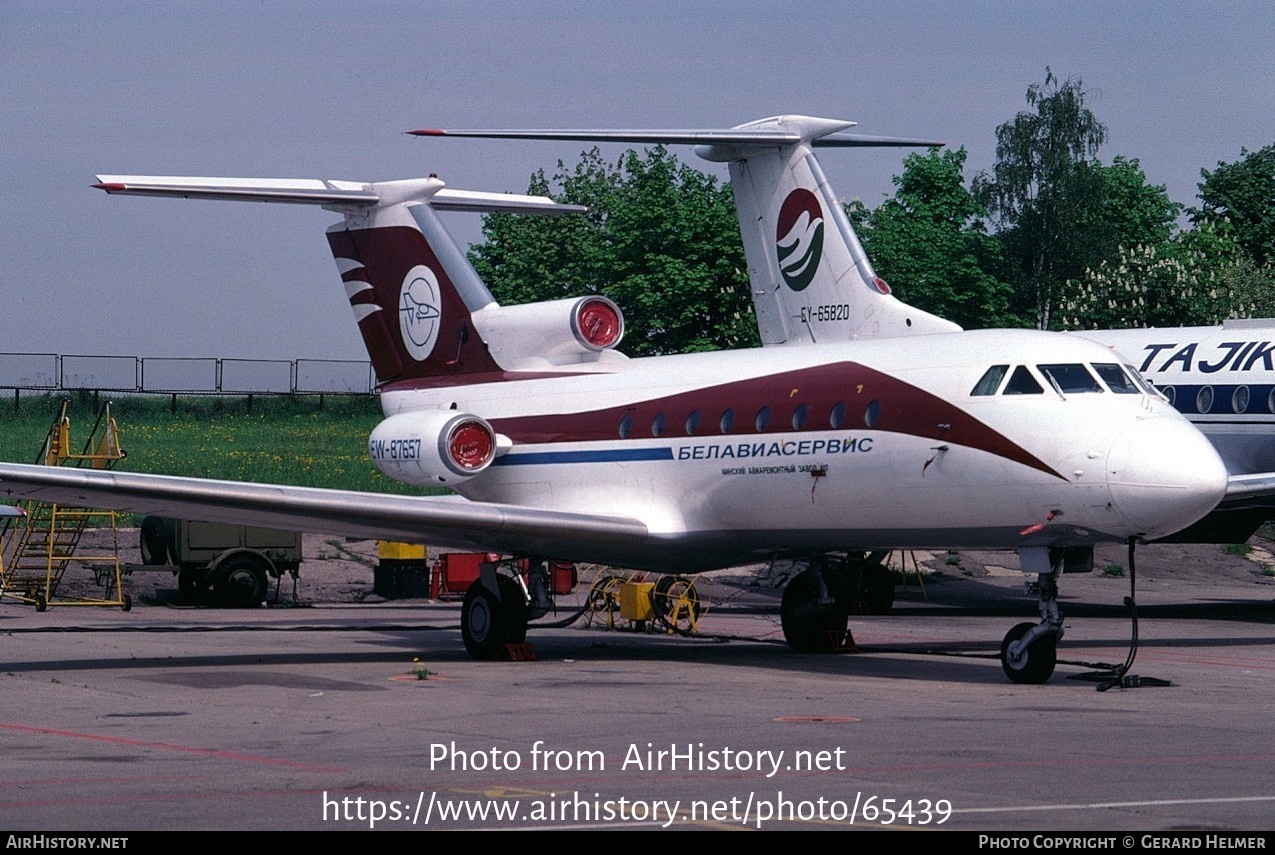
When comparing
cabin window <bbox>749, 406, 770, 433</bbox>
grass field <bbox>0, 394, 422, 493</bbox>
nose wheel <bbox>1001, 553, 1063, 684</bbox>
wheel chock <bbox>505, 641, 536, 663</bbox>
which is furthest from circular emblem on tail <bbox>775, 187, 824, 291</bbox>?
grass field <bbox>0, 394, 422, 493</bbox>

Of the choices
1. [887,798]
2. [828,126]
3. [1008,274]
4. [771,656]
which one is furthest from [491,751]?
[1008,274]

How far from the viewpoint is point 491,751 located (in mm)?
12375

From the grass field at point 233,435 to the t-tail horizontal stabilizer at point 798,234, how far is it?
20.2 meters

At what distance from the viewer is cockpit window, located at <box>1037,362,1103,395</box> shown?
17.6m

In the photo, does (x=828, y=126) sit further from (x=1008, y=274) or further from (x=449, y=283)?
(x=1008, y=274)

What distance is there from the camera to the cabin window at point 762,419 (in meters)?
20.2

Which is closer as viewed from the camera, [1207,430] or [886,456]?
[886,456]

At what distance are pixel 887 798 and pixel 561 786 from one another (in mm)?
1954

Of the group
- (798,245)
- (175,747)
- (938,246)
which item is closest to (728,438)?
(798,245)

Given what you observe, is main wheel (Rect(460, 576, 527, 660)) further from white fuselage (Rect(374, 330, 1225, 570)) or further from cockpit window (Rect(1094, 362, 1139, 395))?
cockpit window (Rect(1094, 362, 1139, 395))

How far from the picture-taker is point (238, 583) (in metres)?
31.8

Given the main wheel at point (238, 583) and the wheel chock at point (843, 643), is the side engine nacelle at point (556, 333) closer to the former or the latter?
the wheel chock at point (843, 643)

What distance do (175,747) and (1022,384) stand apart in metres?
9.24

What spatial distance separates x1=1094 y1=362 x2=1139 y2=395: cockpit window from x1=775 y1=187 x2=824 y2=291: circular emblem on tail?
991 cm
